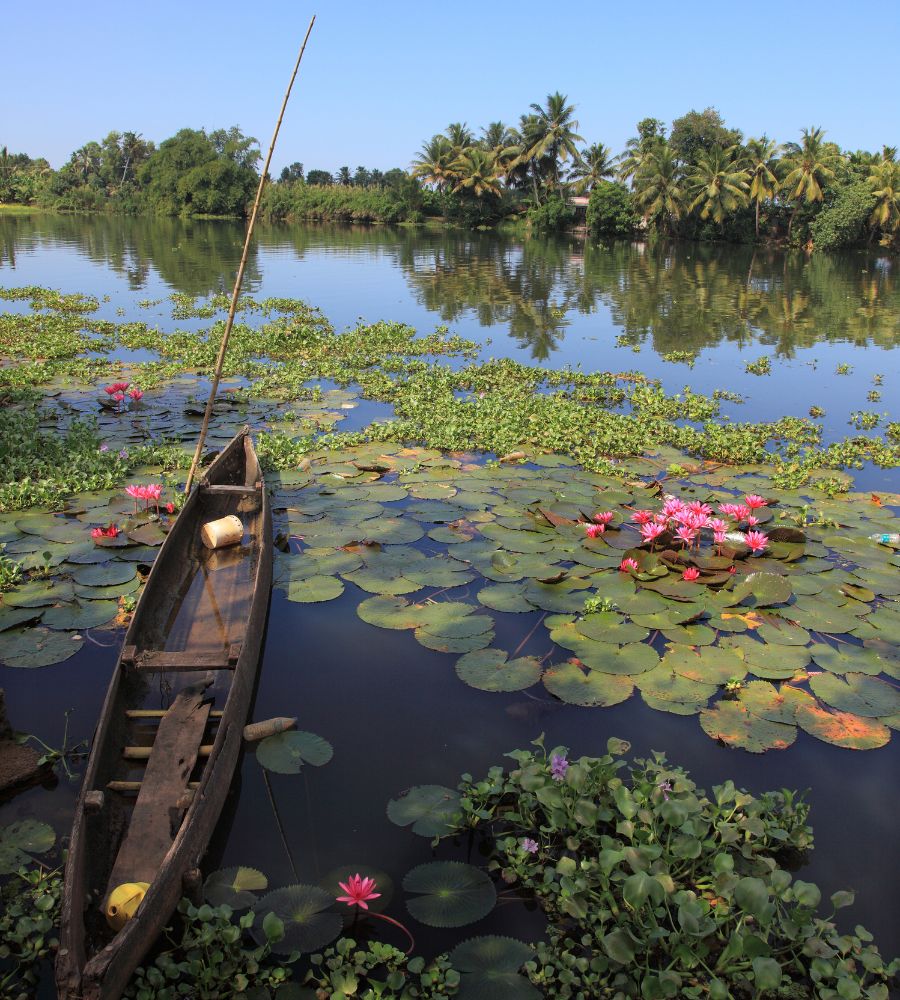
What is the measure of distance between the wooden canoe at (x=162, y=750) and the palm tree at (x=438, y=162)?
51846 millimetres

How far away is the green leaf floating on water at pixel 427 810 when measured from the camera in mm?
2723

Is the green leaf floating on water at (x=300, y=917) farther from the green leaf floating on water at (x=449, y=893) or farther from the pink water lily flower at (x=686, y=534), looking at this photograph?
the pink water lily flower at (x=686, y=534)

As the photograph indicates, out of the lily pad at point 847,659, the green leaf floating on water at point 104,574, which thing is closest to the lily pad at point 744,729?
the lily pad at point 847,659

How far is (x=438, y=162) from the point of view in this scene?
51219 mm

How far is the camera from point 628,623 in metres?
4.02

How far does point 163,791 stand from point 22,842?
0.51 metres

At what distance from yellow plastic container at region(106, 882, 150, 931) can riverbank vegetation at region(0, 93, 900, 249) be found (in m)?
39.2

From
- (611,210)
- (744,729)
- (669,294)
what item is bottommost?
(744,729)

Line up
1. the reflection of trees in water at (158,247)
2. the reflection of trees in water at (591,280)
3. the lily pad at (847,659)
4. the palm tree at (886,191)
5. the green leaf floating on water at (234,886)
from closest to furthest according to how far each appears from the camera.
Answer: the green leaf floating on water at (234,886), the lily pad at (847,659), the reflection of trees in water at (591,280), the reflection of trees in water at (158,247), the palm tree at (886,191)

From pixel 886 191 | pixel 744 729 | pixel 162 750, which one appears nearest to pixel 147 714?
pixel 162 750

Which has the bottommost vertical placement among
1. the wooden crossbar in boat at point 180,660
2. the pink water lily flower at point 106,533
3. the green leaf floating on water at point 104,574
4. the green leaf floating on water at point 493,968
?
the green leaf floating on water at point 493,968

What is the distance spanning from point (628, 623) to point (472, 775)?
1.41 metres

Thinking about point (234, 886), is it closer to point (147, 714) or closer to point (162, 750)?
point (162, 750)

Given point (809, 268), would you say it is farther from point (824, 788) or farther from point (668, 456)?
point (824, 788)
